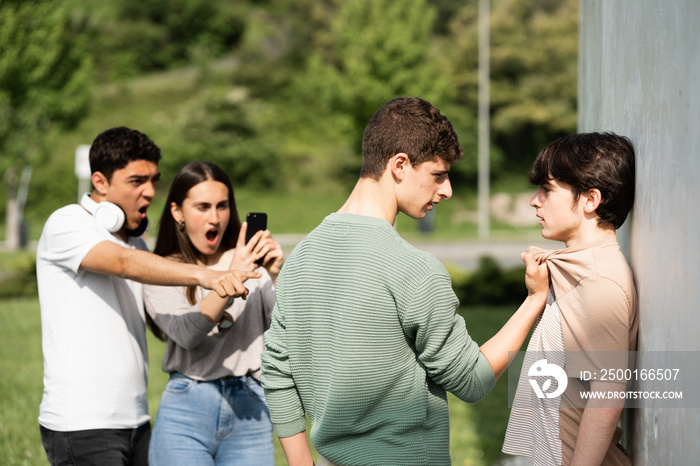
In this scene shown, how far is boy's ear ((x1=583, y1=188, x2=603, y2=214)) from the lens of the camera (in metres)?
2.39

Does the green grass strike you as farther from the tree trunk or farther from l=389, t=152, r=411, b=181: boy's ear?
the tree trunk

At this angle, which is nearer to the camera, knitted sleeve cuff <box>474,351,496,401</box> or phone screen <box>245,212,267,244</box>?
knitted sleeve cuff <box>474,351,496,401</box>

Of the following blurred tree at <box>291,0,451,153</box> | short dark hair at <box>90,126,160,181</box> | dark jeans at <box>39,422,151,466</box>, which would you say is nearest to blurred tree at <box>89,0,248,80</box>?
blurred tree at <box>291,0,451,153</box>

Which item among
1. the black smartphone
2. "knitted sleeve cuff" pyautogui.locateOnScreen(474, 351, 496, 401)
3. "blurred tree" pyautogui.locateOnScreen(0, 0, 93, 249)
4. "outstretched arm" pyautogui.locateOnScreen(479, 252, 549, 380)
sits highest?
"blurred tree" pyautogui.locateOnScreen(0, 0, 93, 249)

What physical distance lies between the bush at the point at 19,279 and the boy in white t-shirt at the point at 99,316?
1160 cm

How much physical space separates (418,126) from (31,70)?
18.4 m

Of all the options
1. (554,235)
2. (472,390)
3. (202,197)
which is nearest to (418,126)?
(554,235)

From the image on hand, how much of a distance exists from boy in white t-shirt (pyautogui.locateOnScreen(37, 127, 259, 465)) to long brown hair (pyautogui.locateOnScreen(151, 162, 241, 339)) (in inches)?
7.1

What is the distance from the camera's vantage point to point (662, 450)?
2031 millimetres

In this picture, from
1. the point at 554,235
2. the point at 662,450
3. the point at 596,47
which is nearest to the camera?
the point at 662,450

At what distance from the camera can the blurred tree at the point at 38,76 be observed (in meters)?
17.0

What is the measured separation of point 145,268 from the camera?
3.14 m

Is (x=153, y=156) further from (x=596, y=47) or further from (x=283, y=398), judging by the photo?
(x=596, y=47)

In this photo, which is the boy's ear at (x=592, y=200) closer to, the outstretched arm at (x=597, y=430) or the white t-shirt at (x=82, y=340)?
the outstretched arm at (x=597, y=430)
